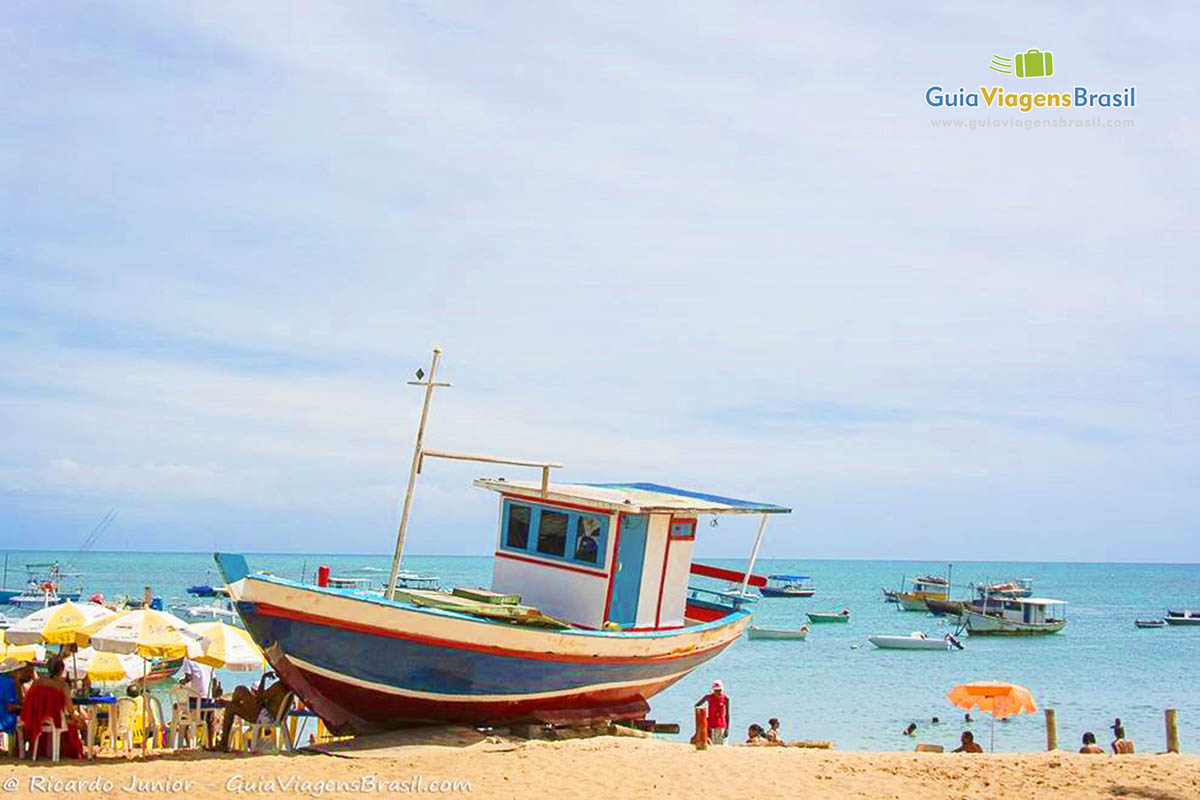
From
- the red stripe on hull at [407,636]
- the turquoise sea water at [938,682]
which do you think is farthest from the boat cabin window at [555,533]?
the turquoise sea water at [938,682]

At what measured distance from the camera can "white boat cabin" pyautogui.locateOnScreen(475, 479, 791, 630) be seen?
1761 centimetres

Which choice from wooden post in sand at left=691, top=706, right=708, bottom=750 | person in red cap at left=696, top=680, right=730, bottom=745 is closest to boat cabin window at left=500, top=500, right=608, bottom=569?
person in red cap at left=696, top=680, right=730, bottom=745

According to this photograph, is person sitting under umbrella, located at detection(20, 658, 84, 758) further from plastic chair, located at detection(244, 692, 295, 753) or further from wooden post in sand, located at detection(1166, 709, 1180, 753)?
wooden post in sand, located at detection(1166, 709, 1180, 753)

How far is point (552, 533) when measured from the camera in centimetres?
1822

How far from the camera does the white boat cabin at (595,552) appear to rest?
57.8 feet

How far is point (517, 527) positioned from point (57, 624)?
261 inches

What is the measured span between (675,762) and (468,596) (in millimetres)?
4745

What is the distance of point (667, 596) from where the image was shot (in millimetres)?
18766

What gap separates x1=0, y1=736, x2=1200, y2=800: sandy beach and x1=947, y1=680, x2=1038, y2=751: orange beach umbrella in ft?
14.2

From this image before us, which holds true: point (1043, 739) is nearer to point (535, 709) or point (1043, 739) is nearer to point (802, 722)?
point (802, 722)

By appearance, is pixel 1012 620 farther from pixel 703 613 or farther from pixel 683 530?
pixel 683 530

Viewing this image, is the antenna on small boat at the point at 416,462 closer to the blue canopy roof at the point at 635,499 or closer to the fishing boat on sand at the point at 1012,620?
the blue canopy roof at the point at 635,499

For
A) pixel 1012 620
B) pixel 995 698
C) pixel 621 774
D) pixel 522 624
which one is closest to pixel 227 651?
pixel 522 624

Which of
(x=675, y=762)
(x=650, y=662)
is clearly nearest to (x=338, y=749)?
(x=675, y=762)
